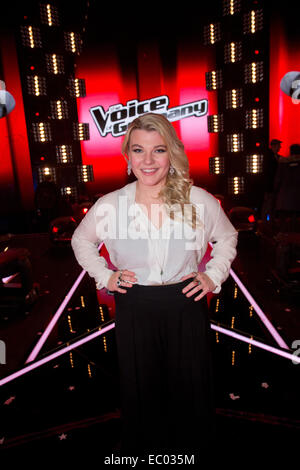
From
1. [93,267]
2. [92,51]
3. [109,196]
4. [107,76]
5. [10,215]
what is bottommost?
[10,215]

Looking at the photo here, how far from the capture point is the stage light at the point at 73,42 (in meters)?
7.04

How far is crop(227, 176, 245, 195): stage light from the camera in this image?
7.16 meters

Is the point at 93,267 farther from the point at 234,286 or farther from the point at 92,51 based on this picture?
the point at 92,51

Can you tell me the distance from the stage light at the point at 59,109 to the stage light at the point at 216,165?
3211 mm

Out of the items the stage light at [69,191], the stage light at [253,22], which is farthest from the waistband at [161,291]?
the stage light at [253,22]

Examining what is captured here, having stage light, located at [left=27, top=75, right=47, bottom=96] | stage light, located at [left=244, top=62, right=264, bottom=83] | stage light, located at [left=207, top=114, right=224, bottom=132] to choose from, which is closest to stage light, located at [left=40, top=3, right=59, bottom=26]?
stage light, located at [left=27, top=75, right=47, bottom=96]

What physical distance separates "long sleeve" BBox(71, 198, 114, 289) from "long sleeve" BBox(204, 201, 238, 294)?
0.43m

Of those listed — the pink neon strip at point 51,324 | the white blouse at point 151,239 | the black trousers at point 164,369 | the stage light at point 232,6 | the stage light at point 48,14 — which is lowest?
the pink neon strip at point 51,324

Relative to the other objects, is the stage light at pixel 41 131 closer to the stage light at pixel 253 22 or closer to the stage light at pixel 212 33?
the stage light at pixel 212 33

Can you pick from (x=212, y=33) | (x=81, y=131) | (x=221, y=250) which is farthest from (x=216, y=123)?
(x=221, y=250)
